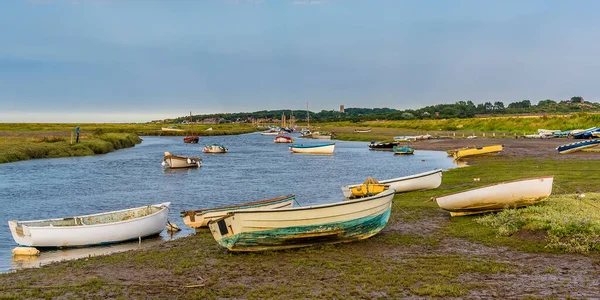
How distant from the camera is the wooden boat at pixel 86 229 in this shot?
1902 cm

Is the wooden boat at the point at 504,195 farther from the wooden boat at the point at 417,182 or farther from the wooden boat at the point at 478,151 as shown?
the wooden boat at the point at 478,151

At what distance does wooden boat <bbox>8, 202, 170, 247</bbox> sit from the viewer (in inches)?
749

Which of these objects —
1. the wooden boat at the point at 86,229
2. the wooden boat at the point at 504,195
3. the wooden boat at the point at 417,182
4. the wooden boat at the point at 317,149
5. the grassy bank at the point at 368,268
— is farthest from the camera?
the wooden boat at the point at 317,149

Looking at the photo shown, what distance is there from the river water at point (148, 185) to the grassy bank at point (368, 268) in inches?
165

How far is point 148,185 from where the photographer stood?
137 feet

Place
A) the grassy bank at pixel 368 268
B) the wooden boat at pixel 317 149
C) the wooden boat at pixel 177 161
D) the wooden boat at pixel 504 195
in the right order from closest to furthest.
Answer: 1. the grassy bank at pixel 368 268
2. the wooden boat at pixel 504 195
3. the wooden boat at pixel 177 161
4. the wooden boat at pixel 317 149

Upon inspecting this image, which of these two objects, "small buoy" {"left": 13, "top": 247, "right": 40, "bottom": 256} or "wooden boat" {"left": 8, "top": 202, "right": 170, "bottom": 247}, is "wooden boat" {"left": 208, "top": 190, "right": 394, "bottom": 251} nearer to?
"wooden boat" {"left": 8, "top": 202, "right": 170, "bottom": 247}

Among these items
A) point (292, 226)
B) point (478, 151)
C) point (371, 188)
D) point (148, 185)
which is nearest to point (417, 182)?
point (371, 188)

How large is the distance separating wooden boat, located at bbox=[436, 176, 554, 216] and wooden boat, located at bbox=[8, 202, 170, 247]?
11.4m

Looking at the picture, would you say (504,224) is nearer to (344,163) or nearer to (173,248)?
(173,248)

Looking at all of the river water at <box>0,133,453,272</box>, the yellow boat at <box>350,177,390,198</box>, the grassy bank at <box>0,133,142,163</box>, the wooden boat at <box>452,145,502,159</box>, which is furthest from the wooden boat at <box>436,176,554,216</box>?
the grassy bank at <box>0,133,142,163</box>

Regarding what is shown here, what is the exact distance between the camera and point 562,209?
17.6 m

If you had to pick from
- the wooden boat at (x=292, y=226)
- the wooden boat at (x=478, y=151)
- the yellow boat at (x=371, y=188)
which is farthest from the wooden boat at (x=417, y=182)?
the wooden boat at (x=478, y=151)

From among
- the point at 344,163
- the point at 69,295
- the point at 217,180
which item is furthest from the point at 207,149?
the point at 69,295
